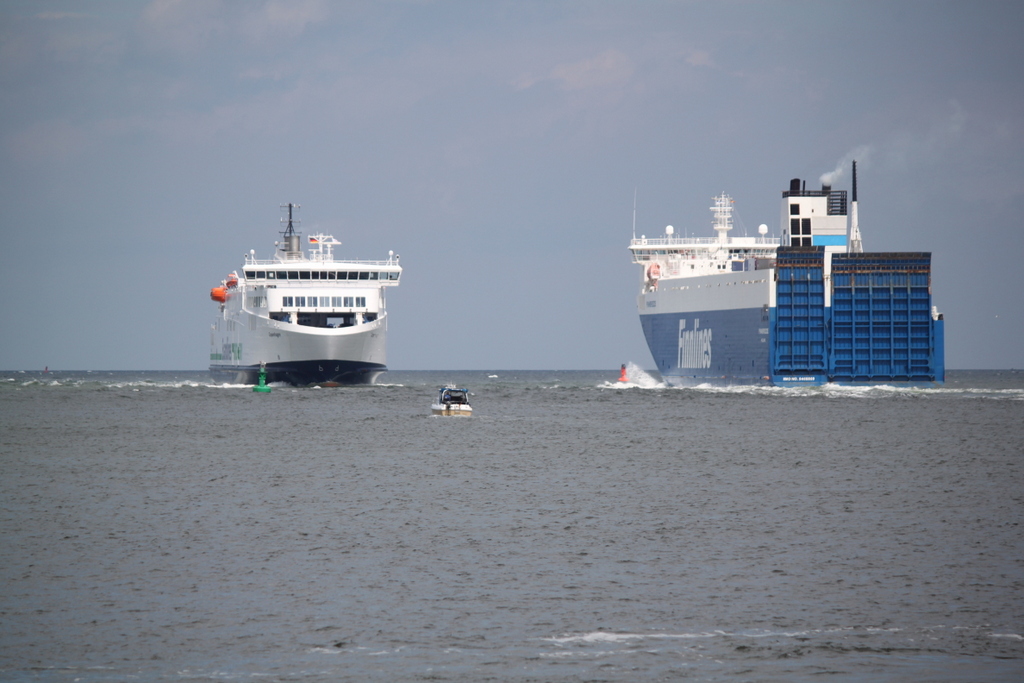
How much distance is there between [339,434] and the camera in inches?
1826

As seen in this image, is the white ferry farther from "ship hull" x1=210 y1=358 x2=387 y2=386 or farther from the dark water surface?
the dark water surface

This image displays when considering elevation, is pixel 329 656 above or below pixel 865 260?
below

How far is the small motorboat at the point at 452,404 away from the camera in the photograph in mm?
59094

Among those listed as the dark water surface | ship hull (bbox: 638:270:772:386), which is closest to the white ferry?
ship hull (bbox: 638:270:772:386)

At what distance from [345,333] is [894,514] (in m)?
50.0

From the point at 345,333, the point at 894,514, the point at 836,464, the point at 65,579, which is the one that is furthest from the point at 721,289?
the point at 65,579

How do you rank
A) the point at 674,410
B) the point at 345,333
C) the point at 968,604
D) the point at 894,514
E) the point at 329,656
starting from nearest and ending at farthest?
the point at 329,656
the point at 968,604
the point at 894,514
the point at 674,410
the point at 345,333

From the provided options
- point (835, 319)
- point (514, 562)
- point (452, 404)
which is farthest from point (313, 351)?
point (514, 562)

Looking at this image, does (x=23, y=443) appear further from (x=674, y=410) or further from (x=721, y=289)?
(x=721, y=289)

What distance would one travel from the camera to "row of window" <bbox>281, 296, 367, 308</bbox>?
7462 centimetres

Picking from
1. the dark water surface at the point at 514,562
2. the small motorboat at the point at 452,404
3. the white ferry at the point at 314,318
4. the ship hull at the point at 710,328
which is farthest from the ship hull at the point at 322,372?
the dark water surface at the point at 514,562

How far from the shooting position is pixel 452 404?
59.3 meters

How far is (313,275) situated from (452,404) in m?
21.8

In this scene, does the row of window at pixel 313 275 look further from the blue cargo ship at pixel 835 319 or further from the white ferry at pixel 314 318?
the blue cargo ship at pixel 835 319
